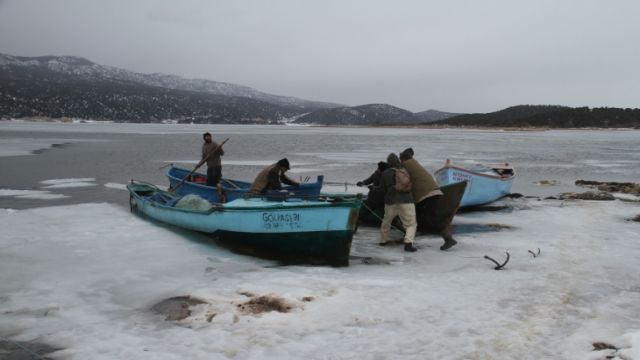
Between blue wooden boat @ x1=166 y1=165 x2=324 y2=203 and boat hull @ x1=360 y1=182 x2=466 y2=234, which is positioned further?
blue wooden boat @ x1=166 y1=165 x2=324 y2=203

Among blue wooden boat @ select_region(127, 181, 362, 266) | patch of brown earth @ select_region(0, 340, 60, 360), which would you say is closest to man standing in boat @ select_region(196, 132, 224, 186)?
blue wooden boat @ select_region(127, 181, 362, 266)

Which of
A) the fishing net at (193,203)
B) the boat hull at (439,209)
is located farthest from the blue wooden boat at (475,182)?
the fishing net at (193,203)

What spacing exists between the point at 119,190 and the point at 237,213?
9.43 m

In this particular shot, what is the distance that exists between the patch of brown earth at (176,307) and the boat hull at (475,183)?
8.37 m

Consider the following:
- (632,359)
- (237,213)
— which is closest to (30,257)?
(237,213)

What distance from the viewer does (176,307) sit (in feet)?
21.6

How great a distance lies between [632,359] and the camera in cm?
502

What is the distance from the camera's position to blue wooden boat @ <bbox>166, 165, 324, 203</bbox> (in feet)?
39.4

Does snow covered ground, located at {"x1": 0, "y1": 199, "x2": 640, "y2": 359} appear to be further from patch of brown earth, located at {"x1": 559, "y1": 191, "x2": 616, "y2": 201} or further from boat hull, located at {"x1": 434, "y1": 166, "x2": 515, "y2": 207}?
patch of brown earth, located at {"x1": 559, "y1": 191, "x2": 616, "y2": 201}

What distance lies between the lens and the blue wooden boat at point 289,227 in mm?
8688

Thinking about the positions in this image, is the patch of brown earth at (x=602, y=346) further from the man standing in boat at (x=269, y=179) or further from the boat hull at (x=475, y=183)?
the boat hull at (x=475, y=183)

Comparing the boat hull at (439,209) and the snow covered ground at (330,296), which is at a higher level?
the boat hull at (439,209)

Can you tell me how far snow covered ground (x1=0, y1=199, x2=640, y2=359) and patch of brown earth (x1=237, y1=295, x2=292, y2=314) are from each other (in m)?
0.15

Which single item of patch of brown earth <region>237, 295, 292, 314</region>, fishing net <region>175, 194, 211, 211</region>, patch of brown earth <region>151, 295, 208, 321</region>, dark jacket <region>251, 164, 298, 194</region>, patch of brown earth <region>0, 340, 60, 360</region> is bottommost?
patch of brown earth <region>0, 340, 60, 360</region>
